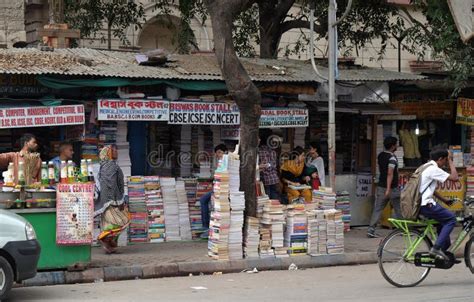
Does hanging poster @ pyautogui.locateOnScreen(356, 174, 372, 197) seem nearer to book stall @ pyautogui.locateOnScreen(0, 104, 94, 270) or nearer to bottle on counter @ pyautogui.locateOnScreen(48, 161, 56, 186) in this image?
book stall @ pyautogui.locateOnScreen(0, 104, 94, 270)

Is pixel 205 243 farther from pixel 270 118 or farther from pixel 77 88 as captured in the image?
pixel 77 88

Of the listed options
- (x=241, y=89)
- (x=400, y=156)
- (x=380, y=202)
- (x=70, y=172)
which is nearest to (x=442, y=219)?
(x=241, y=89)

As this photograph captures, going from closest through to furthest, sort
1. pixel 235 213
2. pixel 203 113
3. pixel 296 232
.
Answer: pixel 235 213
pixel 296 232
pixel 203 113

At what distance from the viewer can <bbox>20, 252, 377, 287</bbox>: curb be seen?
10.6 metres

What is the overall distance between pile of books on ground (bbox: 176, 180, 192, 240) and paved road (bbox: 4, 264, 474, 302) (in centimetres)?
245

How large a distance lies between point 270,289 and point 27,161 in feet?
11.8

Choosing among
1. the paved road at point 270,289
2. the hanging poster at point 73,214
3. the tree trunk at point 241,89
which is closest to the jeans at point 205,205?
the tree trunk at point 241,89

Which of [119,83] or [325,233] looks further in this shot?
[119,83]

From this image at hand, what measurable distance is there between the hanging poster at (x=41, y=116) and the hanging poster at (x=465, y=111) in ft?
25.6

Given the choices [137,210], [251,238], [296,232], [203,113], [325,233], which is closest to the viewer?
[251,238]

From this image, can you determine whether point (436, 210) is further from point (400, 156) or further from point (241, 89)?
point (400, 156)

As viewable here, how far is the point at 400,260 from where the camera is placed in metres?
10.1

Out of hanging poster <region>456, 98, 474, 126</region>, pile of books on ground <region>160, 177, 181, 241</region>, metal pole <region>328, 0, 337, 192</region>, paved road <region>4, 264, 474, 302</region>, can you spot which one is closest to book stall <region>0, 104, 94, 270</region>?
paved road <region>4, 264, 474, 302</region>

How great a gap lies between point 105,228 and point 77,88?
2448 millimetres
